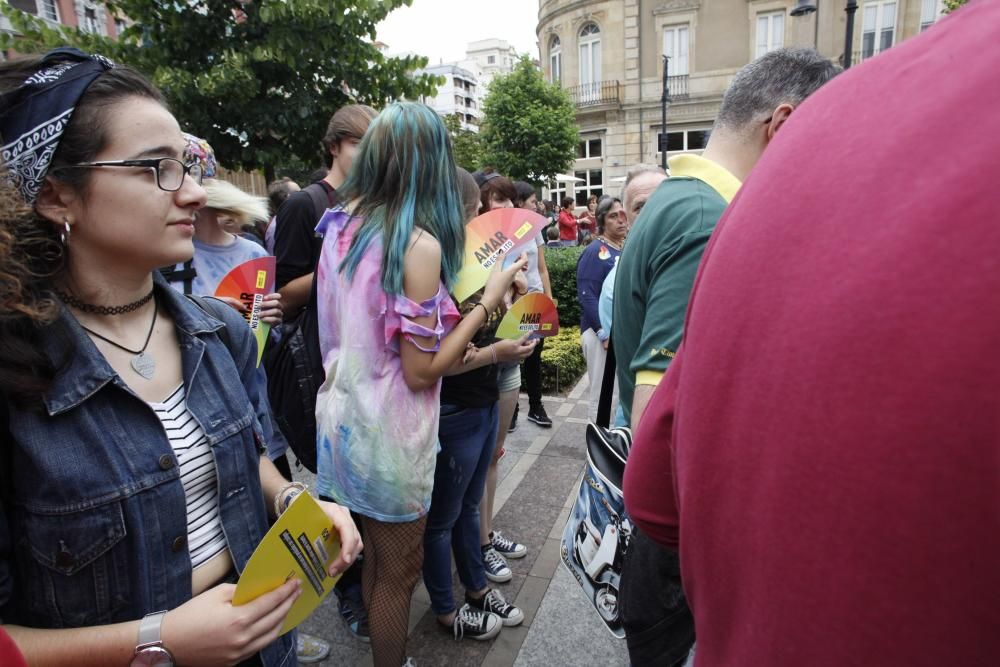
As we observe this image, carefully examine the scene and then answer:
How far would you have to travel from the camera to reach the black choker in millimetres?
1228

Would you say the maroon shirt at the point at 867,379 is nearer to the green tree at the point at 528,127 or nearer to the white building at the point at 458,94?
the green tree at the point at 528,127

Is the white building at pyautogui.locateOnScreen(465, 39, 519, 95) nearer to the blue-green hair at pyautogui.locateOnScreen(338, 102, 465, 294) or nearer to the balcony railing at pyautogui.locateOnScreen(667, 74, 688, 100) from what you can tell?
the balcony railing at pyautogui.locateOnScreen(667, 74, 688, 100)

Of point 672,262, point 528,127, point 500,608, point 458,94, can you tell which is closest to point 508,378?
point 500,608

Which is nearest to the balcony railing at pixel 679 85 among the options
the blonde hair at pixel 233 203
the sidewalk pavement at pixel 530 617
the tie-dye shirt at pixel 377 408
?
the sidewalk pavement at pixel 530 617

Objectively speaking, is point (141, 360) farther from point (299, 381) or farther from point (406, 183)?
point (299, 381)

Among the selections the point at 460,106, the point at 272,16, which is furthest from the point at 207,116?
the point at 460,106

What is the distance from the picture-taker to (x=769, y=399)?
507mm

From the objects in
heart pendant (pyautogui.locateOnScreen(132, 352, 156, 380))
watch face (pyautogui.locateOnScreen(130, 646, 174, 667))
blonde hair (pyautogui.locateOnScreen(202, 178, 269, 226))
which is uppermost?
blonde hair (pyautogui.locateOnScreen(202, 178, 269, 226))

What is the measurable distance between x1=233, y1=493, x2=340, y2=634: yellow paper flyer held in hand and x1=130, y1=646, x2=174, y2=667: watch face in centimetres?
15

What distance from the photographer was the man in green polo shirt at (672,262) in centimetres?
145

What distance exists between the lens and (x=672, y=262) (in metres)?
1.66

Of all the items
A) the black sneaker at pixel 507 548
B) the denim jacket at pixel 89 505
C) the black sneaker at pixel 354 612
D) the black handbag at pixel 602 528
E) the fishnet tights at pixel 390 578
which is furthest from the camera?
the black sneaker at pixel 507 548

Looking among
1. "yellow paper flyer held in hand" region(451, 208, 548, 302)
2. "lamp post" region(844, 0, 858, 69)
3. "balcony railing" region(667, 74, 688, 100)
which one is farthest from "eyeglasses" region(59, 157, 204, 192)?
"balcony railing" region(667, 74, 688, 100)

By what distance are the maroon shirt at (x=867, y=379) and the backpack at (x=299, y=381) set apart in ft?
7.41
